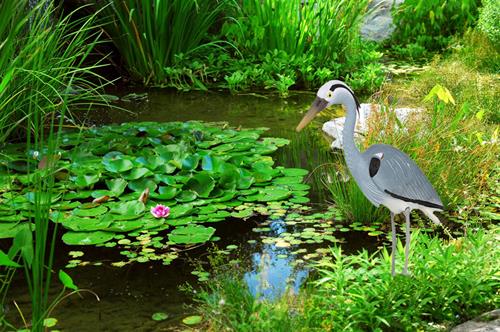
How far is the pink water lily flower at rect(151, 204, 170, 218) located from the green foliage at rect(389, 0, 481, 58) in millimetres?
5403

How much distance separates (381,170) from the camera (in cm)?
272

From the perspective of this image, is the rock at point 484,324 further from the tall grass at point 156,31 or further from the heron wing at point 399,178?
the tall grass at point 156,31

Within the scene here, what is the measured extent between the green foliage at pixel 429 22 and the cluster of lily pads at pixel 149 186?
4.13 metres

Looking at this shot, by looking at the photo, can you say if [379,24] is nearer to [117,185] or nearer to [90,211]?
[117,185]

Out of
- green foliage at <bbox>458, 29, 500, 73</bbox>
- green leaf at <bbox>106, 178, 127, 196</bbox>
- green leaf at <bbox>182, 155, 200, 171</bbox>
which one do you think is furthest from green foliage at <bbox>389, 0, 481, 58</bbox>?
green leaf at <bbox>106, 178, 127, 196</bbox>

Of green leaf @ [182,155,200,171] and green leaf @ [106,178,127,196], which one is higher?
green leaf @ [182,155,200,171]

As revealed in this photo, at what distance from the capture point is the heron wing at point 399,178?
272 cm

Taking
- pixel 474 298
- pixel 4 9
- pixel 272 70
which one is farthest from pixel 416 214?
pixel 272 70

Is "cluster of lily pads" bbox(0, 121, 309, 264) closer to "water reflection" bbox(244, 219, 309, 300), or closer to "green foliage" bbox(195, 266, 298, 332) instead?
"water reflection" bbox(244, 219, 309, 300)

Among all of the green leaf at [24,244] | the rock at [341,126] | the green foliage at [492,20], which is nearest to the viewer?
the green leaf at [24,244]

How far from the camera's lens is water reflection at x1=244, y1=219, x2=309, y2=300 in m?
3.39

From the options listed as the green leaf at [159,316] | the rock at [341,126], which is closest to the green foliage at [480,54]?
the rock at [341,126]

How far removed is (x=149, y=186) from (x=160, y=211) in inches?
17.2

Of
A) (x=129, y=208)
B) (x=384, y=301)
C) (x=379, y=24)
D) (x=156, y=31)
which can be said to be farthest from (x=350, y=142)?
A: (x=379, y=24)
